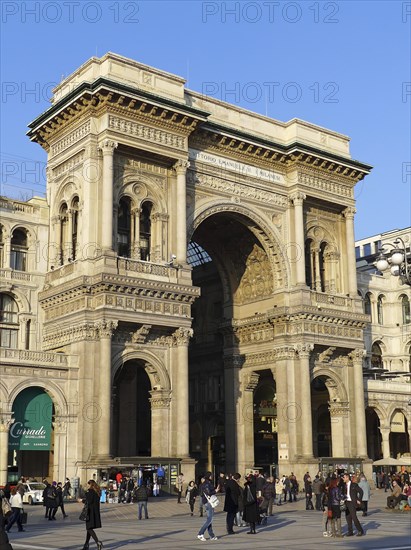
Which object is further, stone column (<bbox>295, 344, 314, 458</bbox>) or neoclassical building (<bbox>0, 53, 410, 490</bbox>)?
stone column (<bbox>295, 344, 314, 458</bbox>)

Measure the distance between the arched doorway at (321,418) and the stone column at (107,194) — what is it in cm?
2199

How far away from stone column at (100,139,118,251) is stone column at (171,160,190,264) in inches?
186

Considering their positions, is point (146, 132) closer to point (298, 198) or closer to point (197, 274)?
point (298, 198)

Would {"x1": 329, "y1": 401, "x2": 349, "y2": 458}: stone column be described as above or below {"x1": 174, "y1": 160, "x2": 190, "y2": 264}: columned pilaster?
below

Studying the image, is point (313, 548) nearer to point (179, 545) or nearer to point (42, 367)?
point (179, 545)

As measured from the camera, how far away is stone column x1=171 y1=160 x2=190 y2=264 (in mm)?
47906

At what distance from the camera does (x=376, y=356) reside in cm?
7469

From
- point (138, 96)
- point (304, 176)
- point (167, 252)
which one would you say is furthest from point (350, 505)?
point (304, 176)

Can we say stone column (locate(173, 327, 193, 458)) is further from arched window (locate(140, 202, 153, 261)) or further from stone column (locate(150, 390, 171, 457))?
arched window (locate(140, 202, 153, 261))

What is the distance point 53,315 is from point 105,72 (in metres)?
14.5

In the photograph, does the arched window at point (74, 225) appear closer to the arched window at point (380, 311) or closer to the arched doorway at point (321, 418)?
the arched doorway at point (321, 418)

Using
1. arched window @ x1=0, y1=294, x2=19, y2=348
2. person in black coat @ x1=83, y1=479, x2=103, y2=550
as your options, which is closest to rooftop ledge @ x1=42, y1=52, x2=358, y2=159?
arched window @ x1=0, y1=294, x2=19, y2=348

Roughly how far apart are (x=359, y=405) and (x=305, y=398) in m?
5.38

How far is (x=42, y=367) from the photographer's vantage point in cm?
4341
